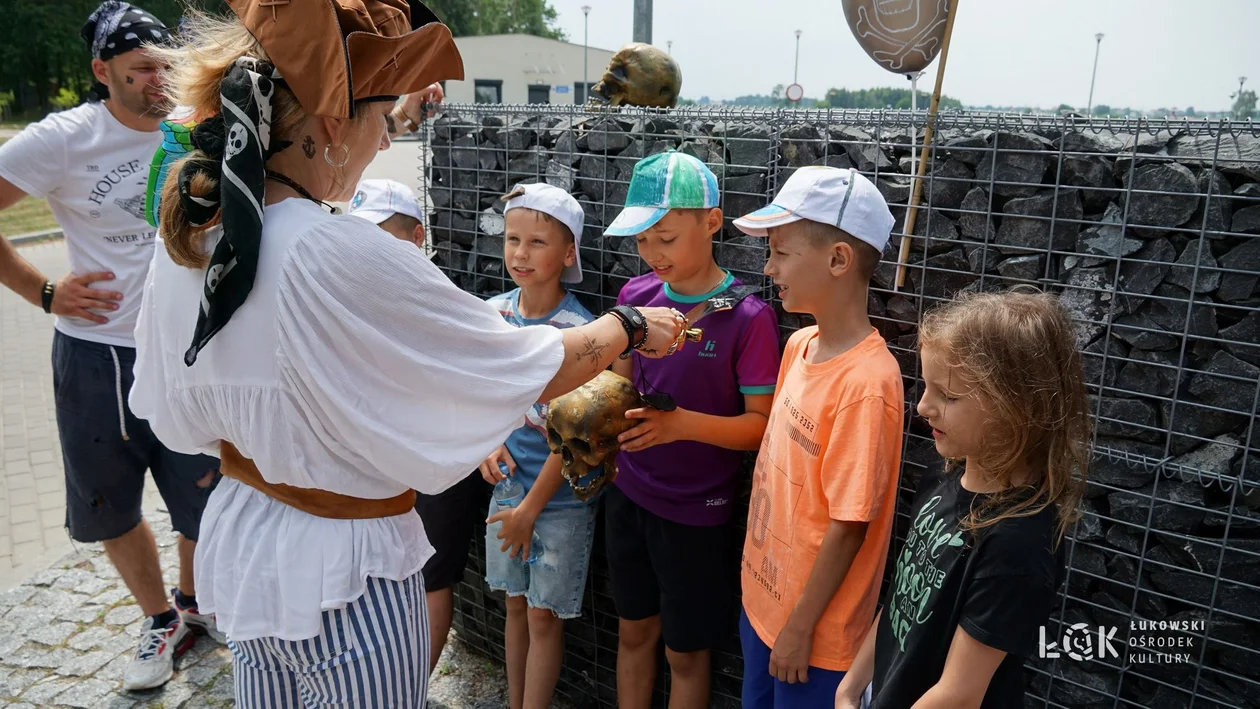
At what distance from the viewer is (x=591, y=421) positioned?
89.2 inches

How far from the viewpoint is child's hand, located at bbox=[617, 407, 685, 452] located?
2.37m

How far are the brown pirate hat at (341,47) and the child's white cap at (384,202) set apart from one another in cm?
177

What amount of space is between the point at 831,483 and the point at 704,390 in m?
0.64

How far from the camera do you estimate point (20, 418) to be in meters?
6.30

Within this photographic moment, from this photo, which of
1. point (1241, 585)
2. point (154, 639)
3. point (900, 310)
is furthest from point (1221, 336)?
point (154, 639)

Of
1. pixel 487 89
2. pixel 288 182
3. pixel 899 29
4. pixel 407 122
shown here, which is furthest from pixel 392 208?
pixel 487 89

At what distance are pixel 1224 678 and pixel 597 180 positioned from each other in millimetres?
2506

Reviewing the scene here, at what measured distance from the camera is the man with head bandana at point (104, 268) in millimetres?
3297

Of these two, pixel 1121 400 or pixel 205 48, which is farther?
pixel 1121 400

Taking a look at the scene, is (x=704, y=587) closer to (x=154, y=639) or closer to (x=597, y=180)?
(x=597, y=180)

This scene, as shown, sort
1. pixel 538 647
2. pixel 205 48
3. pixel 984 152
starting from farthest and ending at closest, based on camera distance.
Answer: pixel 538 647 < pixel 984 152 < pixel 205 48

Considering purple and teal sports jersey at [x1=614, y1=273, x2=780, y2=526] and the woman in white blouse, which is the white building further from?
the woman in white blouse

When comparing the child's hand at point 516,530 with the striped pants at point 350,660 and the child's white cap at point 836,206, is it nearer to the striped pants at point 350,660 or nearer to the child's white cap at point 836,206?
the striped pants at point 350,660

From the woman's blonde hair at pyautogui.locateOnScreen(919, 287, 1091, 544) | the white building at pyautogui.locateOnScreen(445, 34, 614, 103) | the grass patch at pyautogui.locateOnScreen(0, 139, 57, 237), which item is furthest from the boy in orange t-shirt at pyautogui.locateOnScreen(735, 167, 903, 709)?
the white building at pyautogui.locateOnScreen(445, 34, 614, 103)
